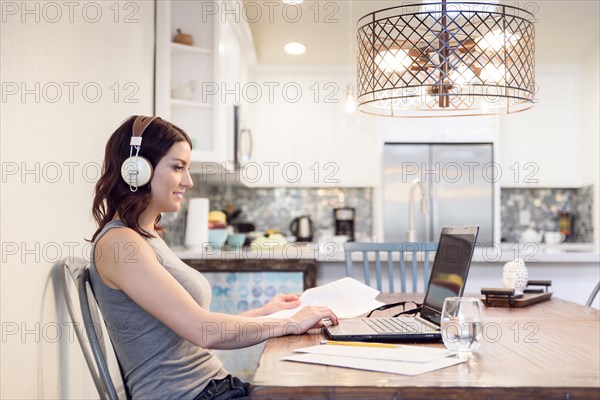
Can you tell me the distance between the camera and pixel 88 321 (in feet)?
6.37

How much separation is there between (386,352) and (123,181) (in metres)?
0.81

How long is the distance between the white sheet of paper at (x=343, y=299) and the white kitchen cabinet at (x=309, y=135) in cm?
383

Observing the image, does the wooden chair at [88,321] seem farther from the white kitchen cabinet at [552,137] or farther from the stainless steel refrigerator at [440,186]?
the white kitchen cabinet at [552,137]

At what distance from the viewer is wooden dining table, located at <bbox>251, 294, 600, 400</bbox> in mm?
1164

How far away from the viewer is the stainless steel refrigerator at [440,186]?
570 centimetres

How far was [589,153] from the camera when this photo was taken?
5.84 meters

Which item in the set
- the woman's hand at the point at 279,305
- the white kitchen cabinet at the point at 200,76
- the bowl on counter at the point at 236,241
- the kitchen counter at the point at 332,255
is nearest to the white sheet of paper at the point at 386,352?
the woman's hand at the point at 279,305

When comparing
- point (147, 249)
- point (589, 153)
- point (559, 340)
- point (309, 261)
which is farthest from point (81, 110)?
point (589, 153)

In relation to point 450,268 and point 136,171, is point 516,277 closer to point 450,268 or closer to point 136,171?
point 450,268

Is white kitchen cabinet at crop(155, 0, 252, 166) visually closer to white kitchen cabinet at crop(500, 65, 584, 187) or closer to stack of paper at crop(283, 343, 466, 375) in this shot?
stack of paper at crop(283, 343, 466, 375)

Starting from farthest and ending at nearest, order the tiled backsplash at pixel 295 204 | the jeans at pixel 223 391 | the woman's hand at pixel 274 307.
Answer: the tiled backsplash at pixel 295 204 < the woman's hand at pixel 274 307 < the jeans at pixel 223 391

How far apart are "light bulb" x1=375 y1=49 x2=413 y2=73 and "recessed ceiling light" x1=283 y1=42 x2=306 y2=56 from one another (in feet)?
11.9

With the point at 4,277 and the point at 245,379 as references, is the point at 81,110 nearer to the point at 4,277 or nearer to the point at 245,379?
the point at 4,277

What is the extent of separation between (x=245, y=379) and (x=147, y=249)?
2228mm
